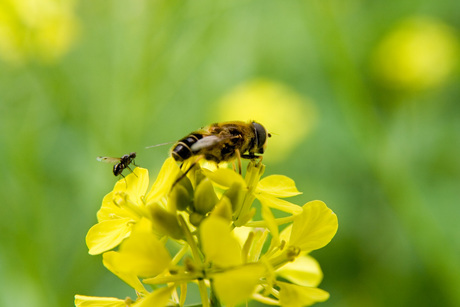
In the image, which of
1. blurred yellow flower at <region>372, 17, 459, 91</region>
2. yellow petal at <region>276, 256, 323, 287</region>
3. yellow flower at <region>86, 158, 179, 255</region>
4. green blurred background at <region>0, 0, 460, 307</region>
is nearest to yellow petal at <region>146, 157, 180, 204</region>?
yellow flower at <region>86, 158, 179, 255</region>

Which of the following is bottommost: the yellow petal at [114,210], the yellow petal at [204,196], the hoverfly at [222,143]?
the yellow petal at [114,210]

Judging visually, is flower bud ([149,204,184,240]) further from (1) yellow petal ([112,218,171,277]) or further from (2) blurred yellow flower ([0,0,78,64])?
(2) blurred yellow flower ([0,0,78,64])

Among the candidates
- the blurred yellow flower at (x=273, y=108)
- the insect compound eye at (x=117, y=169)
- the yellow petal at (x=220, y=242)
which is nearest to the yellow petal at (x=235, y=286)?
the yellow petal at (x=220, y=242)

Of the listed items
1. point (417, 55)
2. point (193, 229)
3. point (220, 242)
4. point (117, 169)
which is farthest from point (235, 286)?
point (417, 55)

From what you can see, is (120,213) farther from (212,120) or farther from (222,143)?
(212,120)

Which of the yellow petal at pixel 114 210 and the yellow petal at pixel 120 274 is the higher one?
the yellow petal at pixel 114 210

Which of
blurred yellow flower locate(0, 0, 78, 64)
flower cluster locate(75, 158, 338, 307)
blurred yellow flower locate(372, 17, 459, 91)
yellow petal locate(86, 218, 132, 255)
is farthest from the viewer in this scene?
blurred yellow flower locate(372, 17, 459, 91)

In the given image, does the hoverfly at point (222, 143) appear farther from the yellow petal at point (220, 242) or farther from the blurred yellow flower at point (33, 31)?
the blurred yellow flower at point (33, 31)
